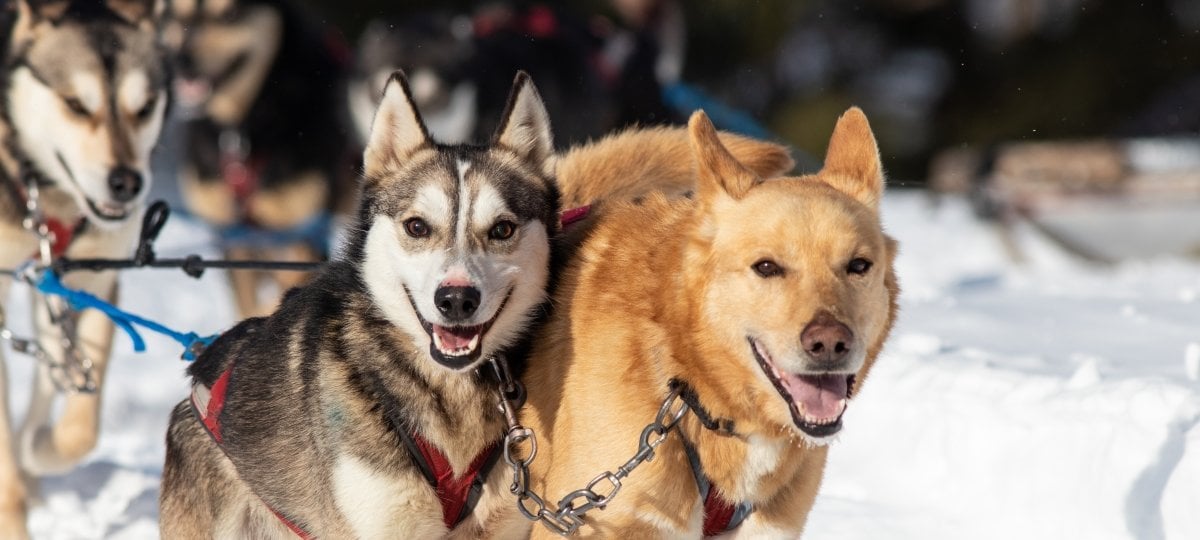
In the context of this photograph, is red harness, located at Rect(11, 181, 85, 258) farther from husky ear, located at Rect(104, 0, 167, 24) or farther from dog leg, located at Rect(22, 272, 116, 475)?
husky ear, located at Rect(104, 0, 167, 24)

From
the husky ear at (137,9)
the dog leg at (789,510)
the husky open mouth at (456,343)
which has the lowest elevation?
the husky ear at (137,9)

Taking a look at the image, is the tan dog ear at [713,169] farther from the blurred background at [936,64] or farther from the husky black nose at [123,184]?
the blurred background at [936,64]

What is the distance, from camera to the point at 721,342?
2.85 m

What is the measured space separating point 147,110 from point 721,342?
305 cm

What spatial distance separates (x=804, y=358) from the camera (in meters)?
2.66

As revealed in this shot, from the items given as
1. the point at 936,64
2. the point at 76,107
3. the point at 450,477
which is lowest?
the point at 936,64

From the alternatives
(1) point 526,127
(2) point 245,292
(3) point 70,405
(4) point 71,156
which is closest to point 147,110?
(4) point 71,156

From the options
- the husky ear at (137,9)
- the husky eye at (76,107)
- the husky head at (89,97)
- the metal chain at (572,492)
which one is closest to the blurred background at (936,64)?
the husky ear at (137,9)

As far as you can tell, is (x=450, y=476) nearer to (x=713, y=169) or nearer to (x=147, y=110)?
(x=713, y=169)

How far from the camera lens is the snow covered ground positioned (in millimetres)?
3949

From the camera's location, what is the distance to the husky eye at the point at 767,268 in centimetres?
278

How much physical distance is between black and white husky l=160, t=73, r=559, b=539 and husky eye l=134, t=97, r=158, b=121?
2.02 meters

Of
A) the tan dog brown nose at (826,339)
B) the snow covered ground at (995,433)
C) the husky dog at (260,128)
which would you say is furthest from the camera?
the husky dog at (260,128)

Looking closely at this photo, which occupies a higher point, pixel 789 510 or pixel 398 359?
pixel 398 359
